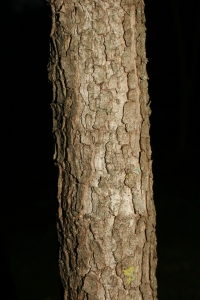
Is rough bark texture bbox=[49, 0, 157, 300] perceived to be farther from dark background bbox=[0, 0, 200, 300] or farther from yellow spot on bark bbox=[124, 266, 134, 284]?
dark background bbox=[0, 0, 200, 300]

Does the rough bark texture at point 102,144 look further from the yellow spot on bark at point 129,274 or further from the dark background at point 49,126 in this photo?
the dark background at point 49,126

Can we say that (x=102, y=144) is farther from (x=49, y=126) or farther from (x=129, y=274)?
(x=49, y=126)

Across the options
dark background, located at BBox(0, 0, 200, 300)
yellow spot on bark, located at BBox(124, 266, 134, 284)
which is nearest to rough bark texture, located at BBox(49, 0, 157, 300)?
yellow spot on bark, located at BBox(124, 266, 134, 284)

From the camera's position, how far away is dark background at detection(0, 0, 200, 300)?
6.95m

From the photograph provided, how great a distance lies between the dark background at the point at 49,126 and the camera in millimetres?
6945

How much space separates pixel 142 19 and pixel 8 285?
Answer: 12.5ft

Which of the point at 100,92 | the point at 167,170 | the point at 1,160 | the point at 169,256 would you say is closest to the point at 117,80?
the point at 100,92

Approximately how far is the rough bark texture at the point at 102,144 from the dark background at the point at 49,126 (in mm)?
4587

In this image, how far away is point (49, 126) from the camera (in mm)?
9477

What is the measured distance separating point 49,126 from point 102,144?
8069 millimetres

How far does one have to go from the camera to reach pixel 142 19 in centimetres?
159

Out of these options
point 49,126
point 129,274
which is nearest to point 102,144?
point 129,274

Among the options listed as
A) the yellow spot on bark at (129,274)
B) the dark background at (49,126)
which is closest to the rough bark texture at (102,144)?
the yellow spot on bark at (129,274)

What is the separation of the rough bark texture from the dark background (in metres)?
4.59
